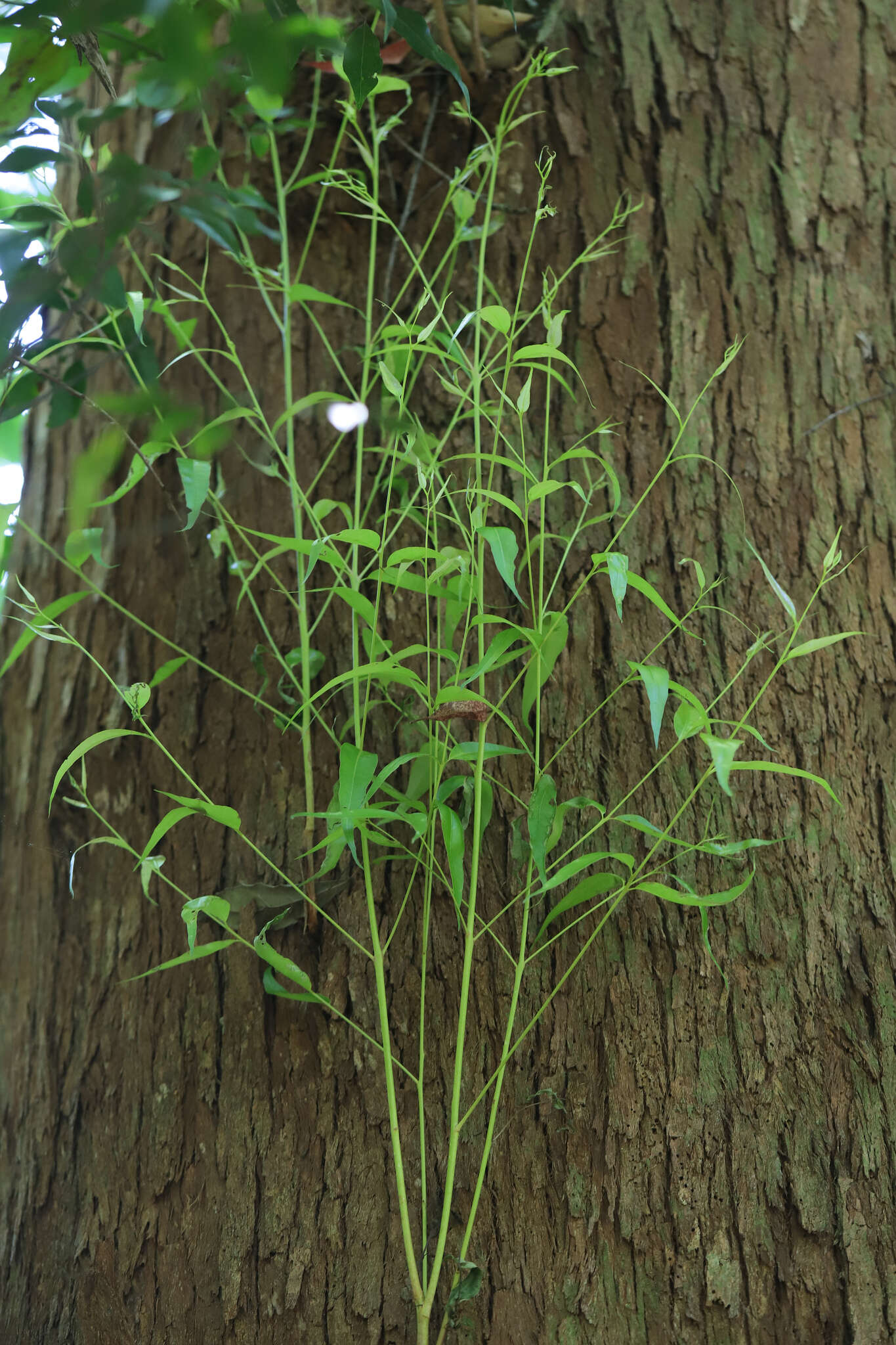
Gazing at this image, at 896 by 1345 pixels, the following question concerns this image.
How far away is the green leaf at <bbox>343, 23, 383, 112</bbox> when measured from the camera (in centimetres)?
80

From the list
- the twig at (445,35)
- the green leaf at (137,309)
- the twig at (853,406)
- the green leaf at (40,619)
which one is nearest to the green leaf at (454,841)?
the green leaf at (40,619)

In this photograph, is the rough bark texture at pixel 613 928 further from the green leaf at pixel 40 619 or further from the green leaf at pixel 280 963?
the green leaf at pixel 40 619

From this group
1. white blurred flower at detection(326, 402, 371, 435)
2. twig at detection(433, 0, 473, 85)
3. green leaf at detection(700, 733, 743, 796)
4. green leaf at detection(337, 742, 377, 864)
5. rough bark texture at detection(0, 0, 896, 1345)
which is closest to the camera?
green leaf at detection(700, 733, 743, 796)

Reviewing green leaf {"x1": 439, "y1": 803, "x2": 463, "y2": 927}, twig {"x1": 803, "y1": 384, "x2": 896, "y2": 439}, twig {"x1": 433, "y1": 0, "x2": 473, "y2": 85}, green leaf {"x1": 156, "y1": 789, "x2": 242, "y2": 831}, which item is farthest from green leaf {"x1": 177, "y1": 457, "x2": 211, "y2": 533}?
twig {"x1": 803, "y1": 384, "x2": 896, "y2": 439}

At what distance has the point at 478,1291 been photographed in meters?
0.90

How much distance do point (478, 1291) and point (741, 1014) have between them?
361 mm

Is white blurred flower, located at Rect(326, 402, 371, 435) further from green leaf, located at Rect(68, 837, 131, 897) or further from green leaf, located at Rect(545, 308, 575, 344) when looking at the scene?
green leaf, located at Rect(68, 837, 131, 897)

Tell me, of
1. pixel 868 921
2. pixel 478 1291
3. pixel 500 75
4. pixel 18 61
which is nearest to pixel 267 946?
pixel 478 1291

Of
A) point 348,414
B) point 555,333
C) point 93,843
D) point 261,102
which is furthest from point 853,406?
point 93,843

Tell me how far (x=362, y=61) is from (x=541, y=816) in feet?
2.13

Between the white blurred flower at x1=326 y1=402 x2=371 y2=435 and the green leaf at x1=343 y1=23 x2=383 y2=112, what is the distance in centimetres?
30

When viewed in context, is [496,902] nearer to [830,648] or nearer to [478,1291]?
[478,1291]

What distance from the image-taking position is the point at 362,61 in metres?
0.80

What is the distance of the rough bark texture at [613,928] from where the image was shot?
94cm
